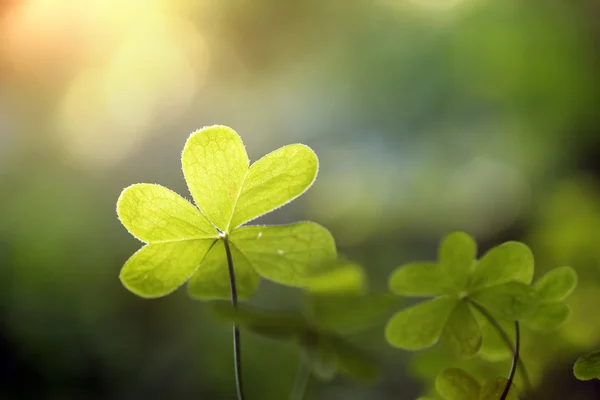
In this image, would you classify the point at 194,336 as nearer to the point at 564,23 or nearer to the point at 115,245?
the point at 115,245

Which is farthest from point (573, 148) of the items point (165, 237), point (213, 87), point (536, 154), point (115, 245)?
point (165, 237)

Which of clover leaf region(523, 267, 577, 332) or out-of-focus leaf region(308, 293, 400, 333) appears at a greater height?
out-of-focus leaf region(308, 293, 400, 333)

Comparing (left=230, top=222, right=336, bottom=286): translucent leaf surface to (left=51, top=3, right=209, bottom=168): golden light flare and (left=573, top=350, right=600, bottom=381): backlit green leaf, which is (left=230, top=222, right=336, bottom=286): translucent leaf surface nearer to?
(left=573, top=350, right=600, bottom=381): backlit green leaf

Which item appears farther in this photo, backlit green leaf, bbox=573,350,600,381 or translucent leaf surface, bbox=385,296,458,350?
translucent leaf surface, bbox=385,296,458,350

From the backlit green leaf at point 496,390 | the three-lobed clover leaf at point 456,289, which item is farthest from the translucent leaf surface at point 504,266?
the backlit green leaf at point 496,390

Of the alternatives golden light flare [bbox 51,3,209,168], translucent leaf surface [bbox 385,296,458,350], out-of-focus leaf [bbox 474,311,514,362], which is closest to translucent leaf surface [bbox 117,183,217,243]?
translucent leaf surface [bbox 385,296,458,350]

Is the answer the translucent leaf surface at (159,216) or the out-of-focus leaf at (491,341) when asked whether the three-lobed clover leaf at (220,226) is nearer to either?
the translucent leaf surface at (159,216)
